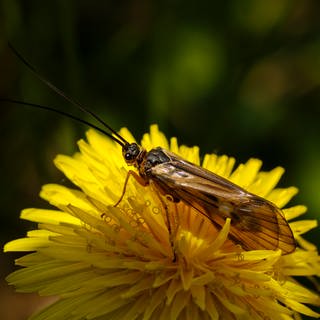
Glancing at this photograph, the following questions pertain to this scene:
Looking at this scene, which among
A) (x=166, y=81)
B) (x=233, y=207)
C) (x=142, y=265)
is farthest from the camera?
(x=166, y=81)

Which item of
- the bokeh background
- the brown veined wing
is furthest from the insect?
the bokeh background

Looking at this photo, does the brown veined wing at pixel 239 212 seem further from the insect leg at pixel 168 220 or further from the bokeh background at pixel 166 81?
the bokeh background at pixel 166 81

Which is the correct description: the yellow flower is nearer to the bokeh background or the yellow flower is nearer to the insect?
the insect

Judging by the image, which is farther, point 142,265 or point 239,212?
point 239,212

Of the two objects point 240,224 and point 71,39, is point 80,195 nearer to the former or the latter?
point 240,224

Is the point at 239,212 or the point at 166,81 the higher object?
the point at 166,81

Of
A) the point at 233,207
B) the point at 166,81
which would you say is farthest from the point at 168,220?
the point at 166,81

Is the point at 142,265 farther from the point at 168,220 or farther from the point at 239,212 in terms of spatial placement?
the point at 239,212

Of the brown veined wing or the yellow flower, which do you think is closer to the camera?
the yellow flower
